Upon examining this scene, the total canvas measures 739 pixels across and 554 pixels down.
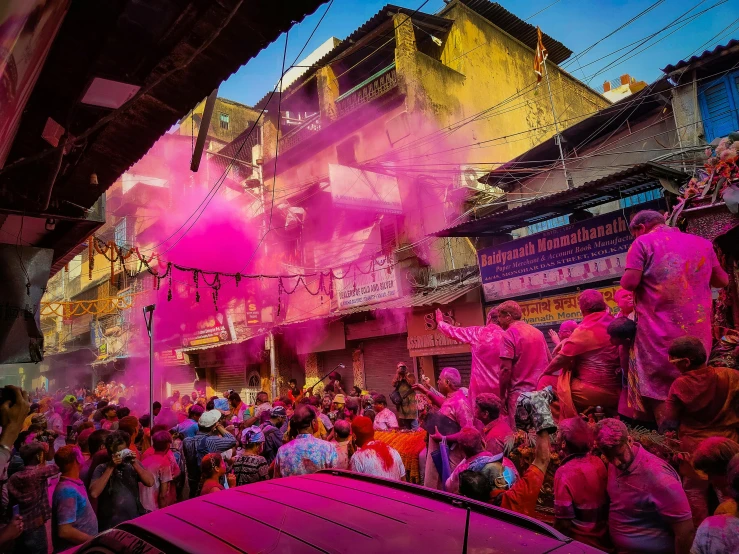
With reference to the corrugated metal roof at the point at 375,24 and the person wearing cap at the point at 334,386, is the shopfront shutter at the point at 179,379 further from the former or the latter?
the corrugated metal roof at the point at 375,24

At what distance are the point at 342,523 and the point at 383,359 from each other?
15062 mm

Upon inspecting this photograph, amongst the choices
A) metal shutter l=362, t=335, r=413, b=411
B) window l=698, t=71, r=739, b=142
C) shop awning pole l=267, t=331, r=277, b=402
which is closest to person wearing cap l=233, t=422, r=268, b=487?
metal shutter l=362, t=335, r=413, b=411

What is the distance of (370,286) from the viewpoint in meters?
17.5

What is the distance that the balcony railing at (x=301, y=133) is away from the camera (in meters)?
21.5

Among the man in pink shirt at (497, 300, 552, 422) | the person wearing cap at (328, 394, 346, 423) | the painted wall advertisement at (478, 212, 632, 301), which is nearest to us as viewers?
the man in pink shirt at (497, 300, 552, 422)

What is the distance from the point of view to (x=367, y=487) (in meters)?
2.89

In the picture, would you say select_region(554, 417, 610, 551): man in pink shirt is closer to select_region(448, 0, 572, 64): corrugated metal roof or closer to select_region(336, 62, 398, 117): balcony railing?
select_region(336, 62, 398, 117): balcony railing

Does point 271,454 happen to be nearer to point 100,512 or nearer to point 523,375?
point 100,512

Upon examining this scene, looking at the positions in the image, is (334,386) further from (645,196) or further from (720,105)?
(720,105)

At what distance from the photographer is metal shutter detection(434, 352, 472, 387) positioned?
563 inches

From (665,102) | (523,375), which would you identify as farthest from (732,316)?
(665,102)

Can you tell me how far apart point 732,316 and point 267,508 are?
15.2ft

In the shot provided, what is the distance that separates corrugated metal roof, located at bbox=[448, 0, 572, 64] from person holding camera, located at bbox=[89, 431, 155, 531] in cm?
1936

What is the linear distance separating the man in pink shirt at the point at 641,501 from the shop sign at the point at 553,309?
28.2 feet
